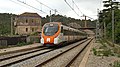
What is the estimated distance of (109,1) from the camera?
216 ft

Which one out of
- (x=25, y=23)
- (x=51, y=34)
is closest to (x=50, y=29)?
(x=51, y=34)

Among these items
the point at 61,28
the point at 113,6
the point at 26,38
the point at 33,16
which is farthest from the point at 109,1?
the point at 61,28

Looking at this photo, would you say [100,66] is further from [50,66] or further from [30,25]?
[30,25]

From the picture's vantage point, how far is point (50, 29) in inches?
1156

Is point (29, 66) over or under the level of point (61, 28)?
under

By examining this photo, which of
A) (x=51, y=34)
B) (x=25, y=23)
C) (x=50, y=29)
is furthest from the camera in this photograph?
(x=25, y=23)

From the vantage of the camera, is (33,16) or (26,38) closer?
(26,38)

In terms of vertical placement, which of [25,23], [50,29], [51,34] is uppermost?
[25,23]

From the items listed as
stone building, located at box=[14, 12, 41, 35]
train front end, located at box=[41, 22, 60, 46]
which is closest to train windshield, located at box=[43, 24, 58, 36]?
train front end, located at box=[41, 22, 60, 46]

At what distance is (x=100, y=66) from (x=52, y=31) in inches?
614

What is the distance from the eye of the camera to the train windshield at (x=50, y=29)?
29105mm

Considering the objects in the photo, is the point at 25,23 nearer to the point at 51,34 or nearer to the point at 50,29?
the point at 50,29

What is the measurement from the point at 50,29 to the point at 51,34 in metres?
0.68

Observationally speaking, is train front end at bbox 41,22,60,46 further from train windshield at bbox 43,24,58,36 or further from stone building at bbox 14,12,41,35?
stone building at bbox 14,12,41,35
